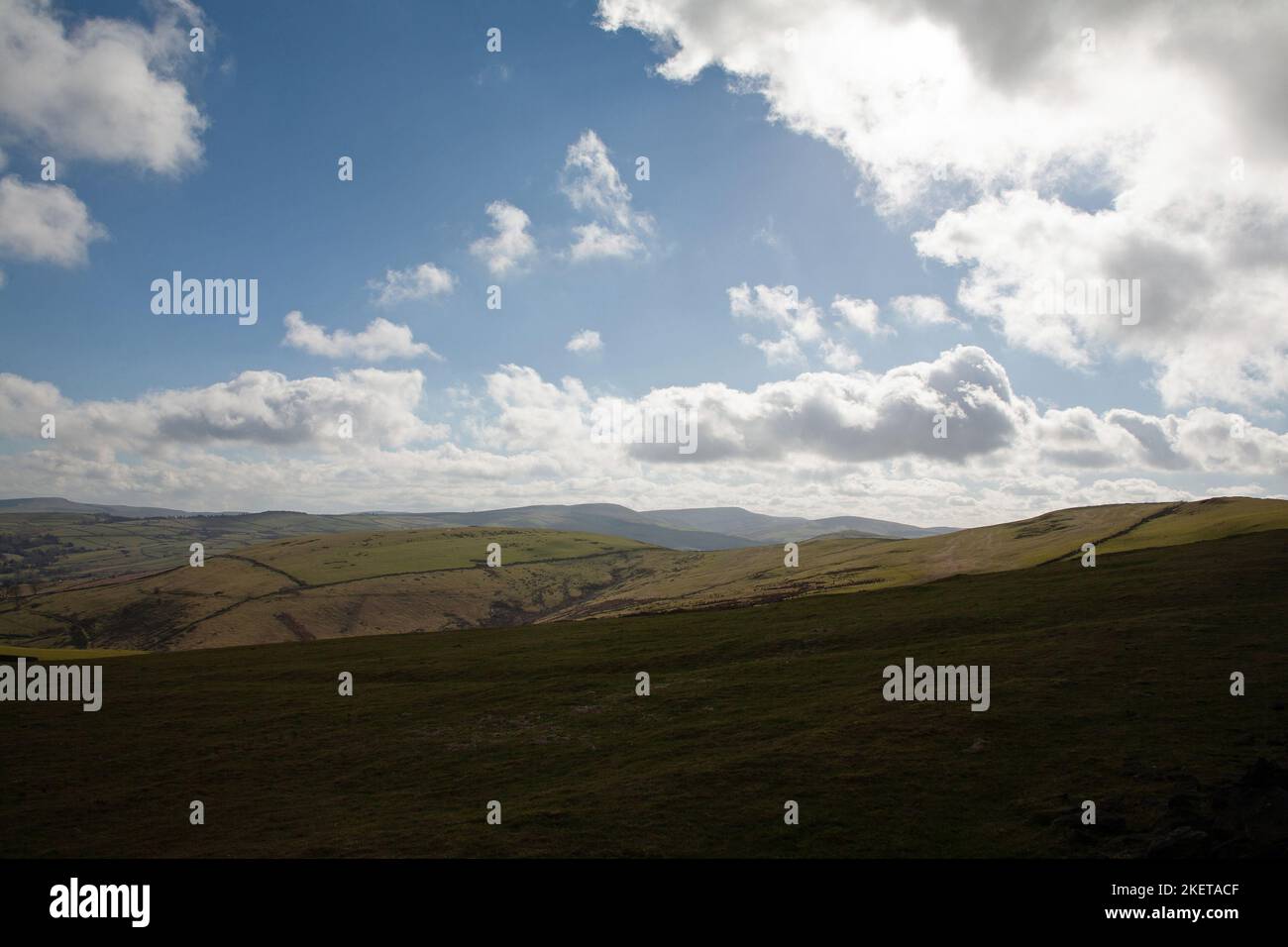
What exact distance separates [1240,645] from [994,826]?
95.6 feet

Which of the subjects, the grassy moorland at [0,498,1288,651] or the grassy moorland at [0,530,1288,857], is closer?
the grassy moorland at [0,530,1288,857]

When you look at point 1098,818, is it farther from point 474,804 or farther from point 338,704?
point 338,704

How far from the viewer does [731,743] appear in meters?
33.7

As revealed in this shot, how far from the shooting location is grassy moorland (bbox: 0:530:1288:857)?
23516 millimetres

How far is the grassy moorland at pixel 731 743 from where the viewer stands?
23.5 m

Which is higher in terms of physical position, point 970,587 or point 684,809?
point 970,587

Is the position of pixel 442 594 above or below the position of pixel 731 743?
above

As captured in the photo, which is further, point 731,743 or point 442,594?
point 442,594

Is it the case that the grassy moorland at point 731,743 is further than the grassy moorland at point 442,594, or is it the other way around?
the grassy moorland at point 442,594

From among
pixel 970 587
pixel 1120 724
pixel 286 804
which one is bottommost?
pixel 286 804
